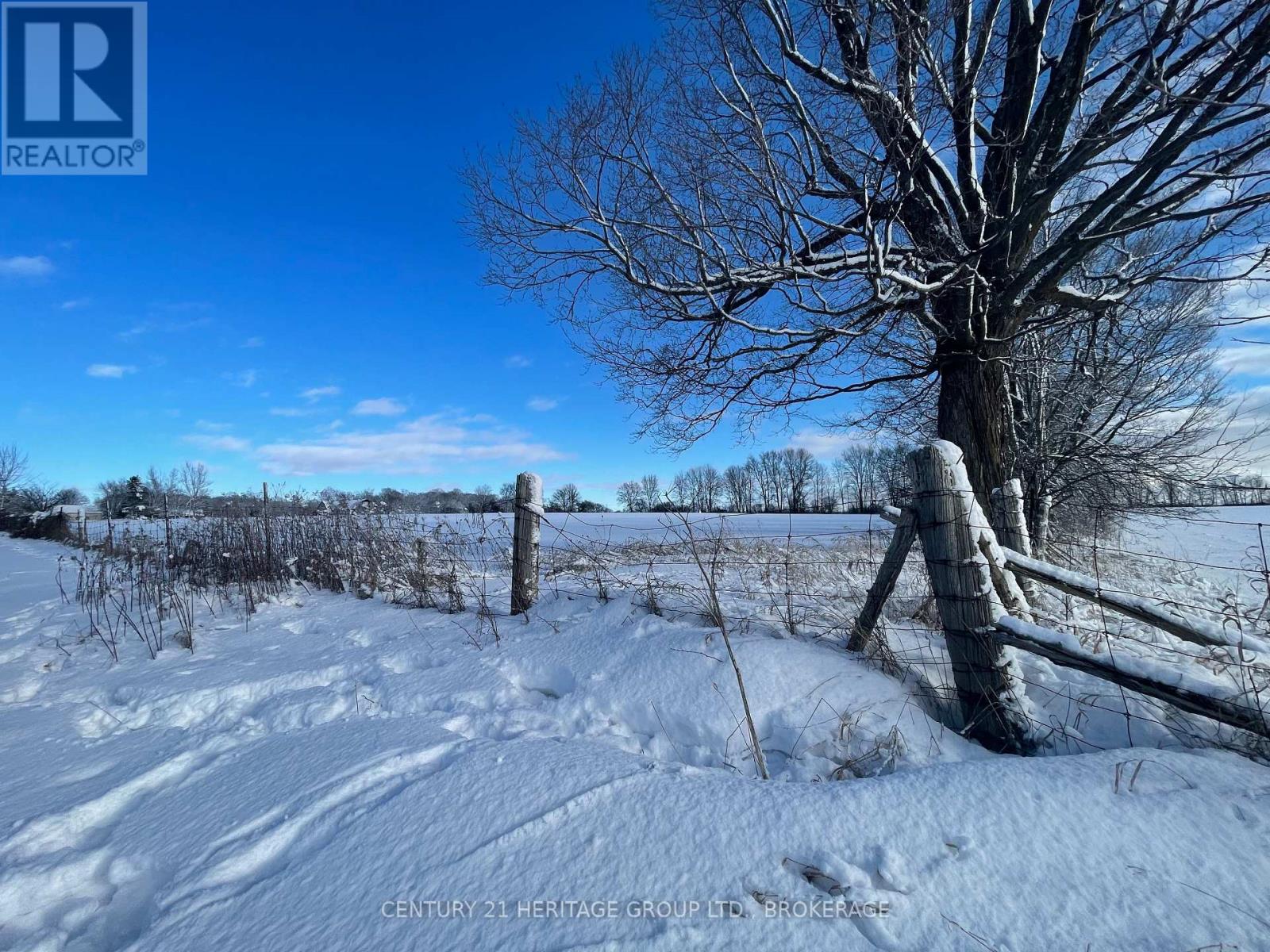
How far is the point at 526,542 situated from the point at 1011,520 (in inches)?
178

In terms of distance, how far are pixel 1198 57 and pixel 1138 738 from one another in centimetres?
475

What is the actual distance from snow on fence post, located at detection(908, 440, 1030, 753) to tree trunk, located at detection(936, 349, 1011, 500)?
3118 millimetres

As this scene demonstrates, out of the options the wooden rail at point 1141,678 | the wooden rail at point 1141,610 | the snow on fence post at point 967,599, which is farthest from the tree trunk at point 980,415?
the wooden rail at point 1141,678

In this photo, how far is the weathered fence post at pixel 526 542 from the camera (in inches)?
179

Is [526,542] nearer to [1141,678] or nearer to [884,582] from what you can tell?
A: [884,582]

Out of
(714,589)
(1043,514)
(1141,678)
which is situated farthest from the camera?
(1043,514)

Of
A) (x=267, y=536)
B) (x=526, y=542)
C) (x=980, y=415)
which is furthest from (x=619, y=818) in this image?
(x=267, y=536)

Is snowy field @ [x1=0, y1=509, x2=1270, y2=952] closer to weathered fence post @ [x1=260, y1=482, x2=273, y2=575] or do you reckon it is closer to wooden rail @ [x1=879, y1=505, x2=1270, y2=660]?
wooden rail @ [x1=879, y1=505, x2=1270, y2=660]

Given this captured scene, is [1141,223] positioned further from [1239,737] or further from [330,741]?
[330,741]

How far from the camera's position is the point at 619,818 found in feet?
5.82

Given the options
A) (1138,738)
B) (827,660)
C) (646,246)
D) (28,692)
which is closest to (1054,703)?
(1138,738)

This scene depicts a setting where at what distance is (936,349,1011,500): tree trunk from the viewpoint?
5426 mm

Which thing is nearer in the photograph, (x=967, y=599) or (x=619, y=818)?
(x=619, y=818)

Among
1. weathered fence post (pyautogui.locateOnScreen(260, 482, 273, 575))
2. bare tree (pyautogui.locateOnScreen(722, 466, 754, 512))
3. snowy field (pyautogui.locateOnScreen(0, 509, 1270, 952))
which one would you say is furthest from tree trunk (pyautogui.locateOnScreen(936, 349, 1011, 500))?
bare tree (pyautogui.locateOnScreen(722, 466, 754, 512))
